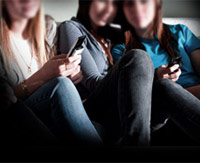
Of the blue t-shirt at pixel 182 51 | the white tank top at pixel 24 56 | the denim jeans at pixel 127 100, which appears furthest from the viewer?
the blue t-shirt at pixel 182 51

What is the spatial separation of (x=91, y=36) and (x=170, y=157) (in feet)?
1.22

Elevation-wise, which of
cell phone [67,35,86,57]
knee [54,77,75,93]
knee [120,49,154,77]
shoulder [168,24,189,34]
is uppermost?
cell phone [67,35,86,57]

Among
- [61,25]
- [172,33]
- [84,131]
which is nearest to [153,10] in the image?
[172,33]

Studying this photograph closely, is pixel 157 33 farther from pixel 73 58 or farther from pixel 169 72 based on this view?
pixel 73 58

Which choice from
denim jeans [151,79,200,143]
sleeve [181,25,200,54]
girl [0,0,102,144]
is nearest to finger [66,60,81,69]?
girl [0,0,102,144]

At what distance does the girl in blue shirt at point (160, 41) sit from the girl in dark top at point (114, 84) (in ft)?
0.15

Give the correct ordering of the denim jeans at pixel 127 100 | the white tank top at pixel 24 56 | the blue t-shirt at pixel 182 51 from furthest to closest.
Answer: the blue t-shirt at pixel 182 51 → the white tank top at pixel 24 56 → the denim jeans at pixel 127 100

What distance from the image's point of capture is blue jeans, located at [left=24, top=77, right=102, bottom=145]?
2.00 ft

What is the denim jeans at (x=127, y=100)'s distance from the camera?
2.00ft

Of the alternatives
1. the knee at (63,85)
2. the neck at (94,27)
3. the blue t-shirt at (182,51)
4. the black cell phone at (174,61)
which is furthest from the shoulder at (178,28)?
the knee at (63,85)

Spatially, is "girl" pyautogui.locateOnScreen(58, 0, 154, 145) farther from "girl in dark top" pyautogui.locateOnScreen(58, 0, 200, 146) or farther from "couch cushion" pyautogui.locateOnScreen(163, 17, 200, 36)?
"couch cushion" pyautogui.locateOnScreen(163, 17, 200, 36)

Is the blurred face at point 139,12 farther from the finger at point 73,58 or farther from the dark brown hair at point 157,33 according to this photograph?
the finger at point 73,58

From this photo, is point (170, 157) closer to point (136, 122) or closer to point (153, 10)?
point (136, 122)

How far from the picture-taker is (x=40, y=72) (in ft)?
2.26
